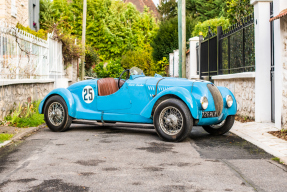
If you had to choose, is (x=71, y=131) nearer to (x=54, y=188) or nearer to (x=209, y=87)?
(x=209, y=87)

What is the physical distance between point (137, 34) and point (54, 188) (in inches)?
1748

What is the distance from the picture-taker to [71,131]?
28.6 ft

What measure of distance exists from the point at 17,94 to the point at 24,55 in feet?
6.61

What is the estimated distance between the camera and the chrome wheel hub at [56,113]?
337 inches

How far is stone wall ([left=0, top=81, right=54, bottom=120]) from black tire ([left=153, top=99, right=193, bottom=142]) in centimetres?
422

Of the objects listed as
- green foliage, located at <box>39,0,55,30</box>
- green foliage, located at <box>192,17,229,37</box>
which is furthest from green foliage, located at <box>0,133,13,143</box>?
green foliage, located at <box>39,0,55,30</box>

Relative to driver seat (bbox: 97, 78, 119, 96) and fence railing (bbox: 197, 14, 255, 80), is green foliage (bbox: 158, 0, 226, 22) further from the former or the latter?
driver seat (bbox: 97, 78, 119, 96)

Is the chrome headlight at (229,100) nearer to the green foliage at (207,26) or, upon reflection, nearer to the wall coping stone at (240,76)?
Result: the wall coping stone at (240,76)

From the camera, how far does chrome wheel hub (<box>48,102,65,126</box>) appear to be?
856 cm

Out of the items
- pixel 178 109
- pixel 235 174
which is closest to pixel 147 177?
pixel 235 174

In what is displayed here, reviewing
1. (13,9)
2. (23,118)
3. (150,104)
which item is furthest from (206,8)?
(150,104)

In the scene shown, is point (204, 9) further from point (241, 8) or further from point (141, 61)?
point (241, 8)

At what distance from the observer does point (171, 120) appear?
698cm

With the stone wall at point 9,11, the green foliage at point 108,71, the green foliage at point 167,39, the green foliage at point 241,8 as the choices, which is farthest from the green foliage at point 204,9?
the green foliage at point 241,8
